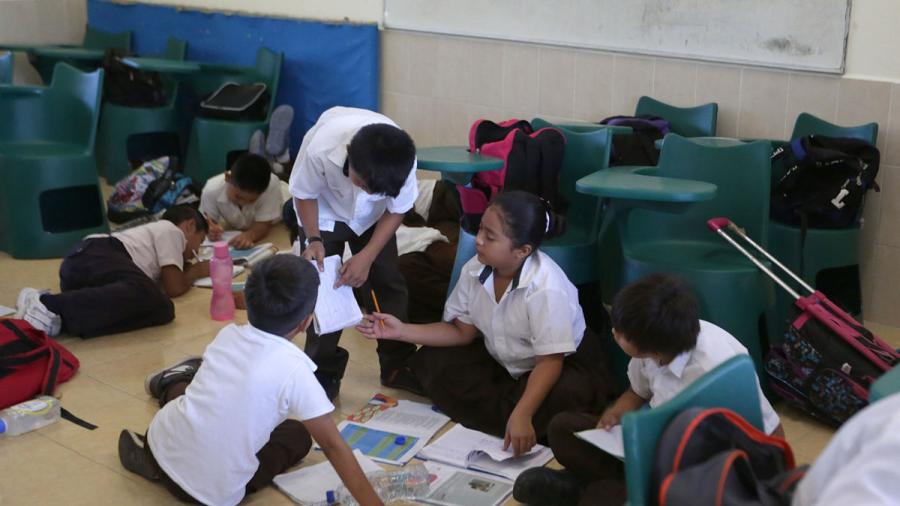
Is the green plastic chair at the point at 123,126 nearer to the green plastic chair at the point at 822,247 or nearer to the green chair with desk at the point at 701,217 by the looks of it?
the green chair with desk at the point at 701,217

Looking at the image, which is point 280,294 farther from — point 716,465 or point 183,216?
point 183,216

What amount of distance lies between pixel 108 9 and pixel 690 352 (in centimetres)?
573

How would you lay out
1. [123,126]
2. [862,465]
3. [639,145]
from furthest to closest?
[123,126], [639,145], [862,465]

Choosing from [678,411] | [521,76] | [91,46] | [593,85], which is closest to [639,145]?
[593,85]

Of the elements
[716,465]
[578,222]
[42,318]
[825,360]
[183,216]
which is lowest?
[42,318]

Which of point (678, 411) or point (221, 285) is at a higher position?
point (678, 411)

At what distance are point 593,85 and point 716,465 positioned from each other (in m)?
3.29

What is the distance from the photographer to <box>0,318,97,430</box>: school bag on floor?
124 inches

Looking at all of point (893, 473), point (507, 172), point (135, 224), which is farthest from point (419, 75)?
point (893, 473)

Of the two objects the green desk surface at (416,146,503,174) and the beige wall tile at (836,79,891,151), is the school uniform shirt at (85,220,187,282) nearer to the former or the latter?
the green desk surface at (416,146,503,174)

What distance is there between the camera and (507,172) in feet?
11.5

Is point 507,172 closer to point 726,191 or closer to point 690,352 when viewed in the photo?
point 726,191

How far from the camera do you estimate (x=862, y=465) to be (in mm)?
1249

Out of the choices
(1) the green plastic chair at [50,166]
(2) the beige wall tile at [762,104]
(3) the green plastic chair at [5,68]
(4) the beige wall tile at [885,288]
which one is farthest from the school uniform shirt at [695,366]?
(3) the green plastic chair at [5,68]
